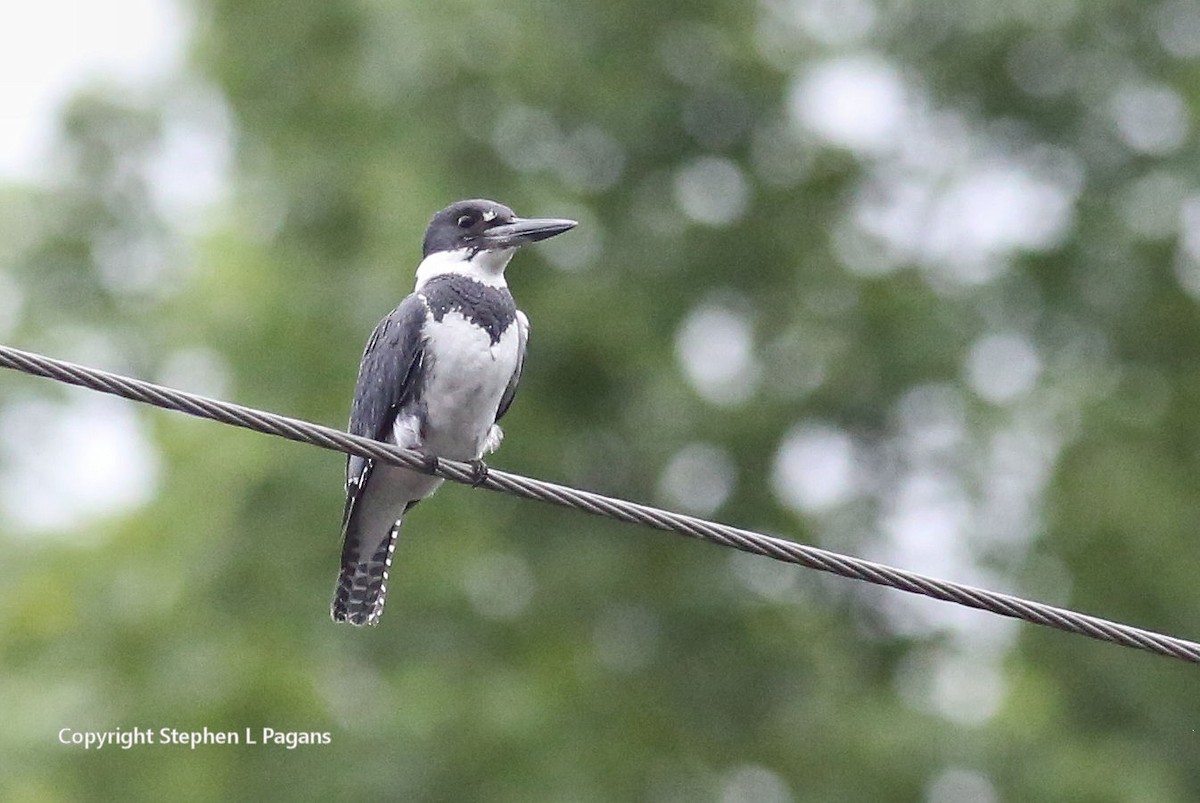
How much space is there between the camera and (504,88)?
8.56m

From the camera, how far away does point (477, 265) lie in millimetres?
5605

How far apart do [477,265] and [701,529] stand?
212cm

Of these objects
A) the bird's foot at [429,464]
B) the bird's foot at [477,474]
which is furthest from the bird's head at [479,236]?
the bird's foot at [429,464]

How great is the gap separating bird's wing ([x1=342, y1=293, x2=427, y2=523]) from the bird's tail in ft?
0.64

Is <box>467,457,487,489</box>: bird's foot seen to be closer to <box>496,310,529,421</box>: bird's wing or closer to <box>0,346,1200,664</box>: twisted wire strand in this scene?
<box>0,346,1200,664</box>: twisted wire strand

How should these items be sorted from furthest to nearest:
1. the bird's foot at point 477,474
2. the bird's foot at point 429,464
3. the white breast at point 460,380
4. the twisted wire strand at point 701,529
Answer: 1. the white breast at point 460,380
2. the bird's foot at point 477,474
3. the bird's foot at point 429,464
4. the twisted wire strand at point 701,529

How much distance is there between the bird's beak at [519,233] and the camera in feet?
18.1

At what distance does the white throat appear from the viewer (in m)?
5.55

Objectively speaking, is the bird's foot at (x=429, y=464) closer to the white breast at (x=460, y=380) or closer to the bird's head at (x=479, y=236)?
the white breast at (x=460, y=380)

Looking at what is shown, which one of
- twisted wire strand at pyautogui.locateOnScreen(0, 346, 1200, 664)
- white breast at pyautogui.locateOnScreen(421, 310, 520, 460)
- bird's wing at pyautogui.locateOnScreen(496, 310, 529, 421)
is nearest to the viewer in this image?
twisted wire strand at pyautogui.locateOnScreen(0, 346, 1200, 664)

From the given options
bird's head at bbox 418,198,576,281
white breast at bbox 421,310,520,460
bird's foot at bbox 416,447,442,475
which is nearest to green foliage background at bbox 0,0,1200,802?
bird's head at bbox 418,198,576,281

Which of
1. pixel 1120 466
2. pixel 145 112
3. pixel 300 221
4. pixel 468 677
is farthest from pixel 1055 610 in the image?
pixel 145 112

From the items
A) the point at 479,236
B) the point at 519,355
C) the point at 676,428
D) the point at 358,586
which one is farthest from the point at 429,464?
the point at 676,428

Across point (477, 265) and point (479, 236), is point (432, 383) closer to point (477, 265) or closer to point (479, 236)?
point (477, 265)
